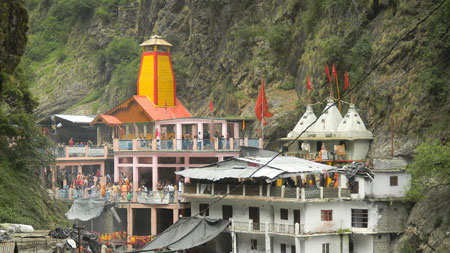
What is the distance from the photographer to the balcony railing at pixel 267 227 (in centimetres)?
4675

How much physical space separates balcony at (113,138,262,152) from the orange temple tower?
9245 millimetres

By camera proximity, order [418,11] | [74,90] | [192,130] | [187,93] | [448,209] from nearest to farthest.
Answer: [448,209], [418,11], [192,130], [187,93], [74,90]

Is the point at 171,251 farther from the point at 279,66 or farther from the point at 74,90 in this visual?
the point at 74,90

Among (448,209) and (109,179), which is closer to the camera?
(448,209)

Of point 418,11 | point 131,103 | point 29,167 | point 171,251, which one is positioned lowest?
point 171,251

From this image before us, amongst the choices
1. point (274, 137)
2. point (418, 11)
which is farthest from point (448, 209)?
point (274, 137)

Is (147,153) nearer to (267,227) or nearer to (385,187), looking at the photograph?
(267,227)

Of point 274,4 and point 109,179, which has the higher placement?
point 274,4

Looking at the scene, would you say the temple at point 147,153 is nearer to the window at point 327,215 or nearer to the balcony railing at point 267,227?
the balcony railing at point 267,227

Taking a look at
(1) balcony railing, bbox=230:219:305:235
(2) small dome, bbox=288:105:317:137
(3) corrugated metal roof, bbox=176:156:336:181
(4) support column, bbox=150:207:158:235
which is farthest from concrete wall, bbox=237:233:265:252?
(2) small dome, bbox=288:105:317:137

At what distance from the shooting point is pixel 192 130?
6228 cm

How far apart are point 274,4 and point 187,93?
12122 mm

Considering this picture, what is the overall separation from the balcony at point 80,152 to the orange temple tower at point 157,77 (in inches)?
266

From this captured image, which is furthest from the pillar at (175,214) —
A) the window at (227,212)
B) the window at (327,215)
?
the window at (327,215)
